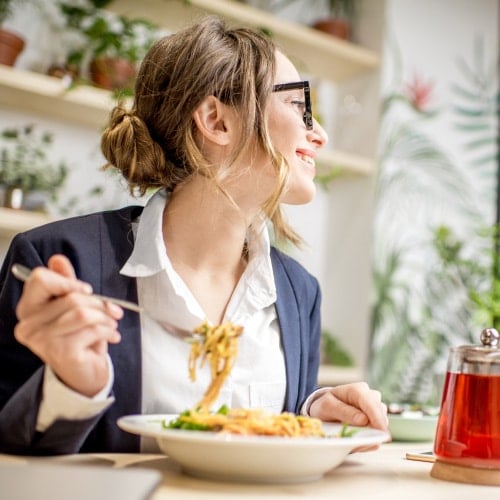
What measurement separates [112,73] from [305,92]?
63.0 inches

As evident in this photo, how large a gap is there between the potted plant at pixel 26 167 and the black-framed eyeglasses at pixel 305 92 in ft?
4.80

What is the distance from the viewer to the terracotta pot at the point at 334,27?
12.1 feet

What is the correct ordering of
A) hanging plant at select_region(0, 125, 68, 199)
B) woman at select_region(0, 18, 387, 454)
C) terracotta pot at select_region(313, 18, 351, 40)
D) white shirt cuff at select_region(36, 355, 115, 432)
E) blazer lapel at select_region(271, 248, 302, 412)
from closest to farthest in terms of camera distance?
white shirt cuff at select_region(36, 355, 115, 432), woman at select_region(0, 18, 387, 454), blazer lapel at select_region(271, 248, 302, 412), hanging plant at select_region(0, 125, 68, 199), terracotta pot at select_region(313, 18, 351, 40)

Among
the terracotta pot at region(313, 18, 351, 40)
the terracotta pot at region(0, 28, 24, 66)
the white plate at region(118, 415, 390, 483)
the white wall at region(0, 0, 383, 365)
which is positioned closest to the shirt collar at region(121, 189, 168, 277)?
the white plate at region(118, 415, 390, 483)

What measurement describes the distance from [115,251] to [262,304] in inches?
12.4

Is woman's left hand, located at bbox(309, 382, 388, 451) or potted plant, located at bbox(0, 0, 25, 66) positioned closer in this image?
woman's left hand, located at bbox(309, 382, 388, 451)

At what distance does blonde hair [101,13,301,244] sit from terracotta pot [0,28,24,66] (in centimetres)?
131

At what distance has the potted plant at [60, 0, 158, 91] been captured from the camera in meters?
3.02

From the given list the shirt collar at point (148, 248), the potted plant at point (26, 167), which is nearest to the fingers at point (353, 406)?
the shirt collar at point (148, 248)

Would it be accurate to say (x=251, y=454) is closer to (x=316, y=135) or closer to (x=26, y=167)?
(x=316, y=135)

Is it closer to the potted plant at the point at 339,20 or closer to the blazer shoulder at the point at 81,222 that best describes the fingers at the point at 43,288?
the blazer shoulder at the point at 81,222

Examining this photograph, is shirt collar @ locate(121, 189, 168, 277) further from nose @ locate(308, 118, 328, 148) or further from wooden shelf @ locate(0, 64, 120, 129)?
wooden shelf @ locate(0, 64, 120, 129)

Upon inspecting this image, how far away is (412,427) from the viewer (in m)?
1.57

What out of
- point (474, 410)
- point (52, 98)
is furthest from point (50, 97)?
point (474, 410)
